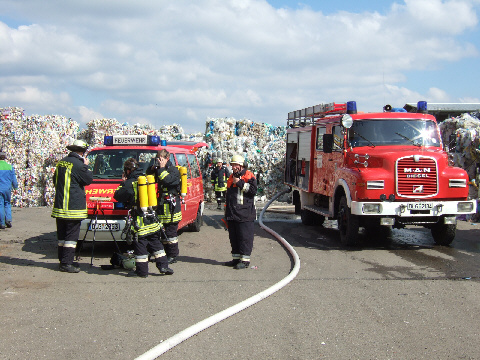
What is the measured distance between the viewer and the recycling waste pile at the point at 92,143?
17938 millimetres

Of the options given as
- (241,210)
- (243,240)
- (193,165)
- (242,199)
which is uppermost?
(193,165)

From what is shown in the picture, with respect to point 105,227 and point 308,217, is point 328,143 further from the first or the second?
point 105,227

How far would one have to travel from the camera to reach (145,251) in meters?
7.65

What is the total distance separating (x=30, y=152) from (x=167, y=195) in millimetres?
11599

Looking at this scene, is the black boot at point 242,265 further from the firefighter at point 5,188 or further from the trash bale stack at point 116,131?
the trash bale stack at point 116,131

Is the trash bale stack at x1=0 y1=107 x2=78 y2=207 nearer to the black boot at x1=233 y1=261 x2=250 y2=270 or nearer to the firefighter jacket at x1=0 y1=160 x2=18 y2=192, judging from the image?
the firefighter jacket at x1=0 y1=160 x2=18 y2=192

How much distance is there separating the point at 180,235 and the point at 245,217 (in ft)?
12.9

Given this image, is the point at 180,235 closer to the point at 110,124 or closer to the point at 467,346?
the point at 467,346

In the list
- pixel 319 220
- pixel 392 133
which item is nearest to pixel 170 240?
pixel 392 133

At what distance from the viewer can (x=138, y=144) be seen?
1020cm

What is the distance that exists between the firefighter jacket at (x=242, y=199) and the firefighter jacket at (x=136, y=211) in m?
1.25

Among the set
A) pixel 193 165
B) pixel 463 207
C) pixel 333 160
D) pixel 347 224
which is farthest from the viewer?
pixel 193 165

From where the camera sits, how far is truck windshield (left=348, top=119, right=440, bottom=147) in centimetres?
1073

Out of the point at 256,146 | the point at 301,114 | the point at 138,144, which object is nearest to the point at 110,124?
the point at 256,146
